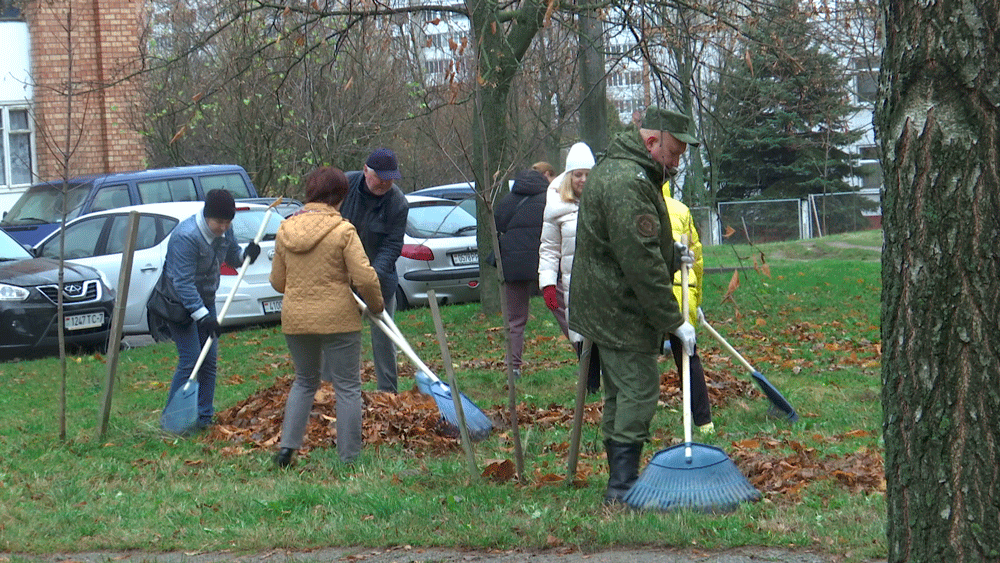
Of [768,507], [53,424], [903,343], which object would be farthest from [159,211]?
[903,343]

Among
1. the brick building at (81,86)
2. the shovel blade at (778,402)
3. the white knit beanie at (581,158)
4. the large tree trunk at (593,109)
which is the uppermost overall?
the brick building at (81,86)

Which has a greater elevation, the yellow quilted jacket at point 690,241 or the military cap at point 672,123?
the military cap at point 672,123

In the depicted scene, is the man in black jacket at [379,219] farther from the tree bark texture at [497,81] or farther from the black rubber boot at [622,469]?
the tree bark texture at [497,81]

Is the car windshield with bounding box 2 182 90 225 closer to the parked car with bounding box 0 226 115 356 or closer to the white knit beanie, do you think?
the parked car with bounding box 0 226 115 356

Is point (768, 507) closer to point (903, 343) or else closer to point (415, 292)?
point (903, 343)

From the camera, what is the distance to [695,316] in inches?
273

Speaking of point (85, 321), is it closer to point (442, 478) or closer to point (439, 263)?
point (439, 263)

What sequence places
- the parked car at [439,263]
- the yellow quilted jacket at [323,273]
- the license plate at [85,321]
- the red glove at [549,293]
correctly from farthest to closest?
the parked car at [439,263], the license plate at [85,321], the red glove at [549,293], the yellow quilted jacket at [323,273]

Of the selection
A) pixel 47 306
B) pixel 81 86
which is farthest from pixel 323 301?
pixel 81 86

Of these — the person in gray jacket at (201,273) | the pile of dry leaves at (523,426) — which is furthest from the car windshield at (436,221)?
the person in gray jacket at (201,273)

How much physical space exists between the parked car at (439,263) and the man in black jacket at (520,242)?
5.42 metres

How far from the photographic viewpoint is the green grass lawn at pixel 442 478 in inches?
197

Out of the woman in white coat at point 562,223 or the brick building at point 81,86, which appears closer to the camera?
the woman in white coat at point 562,223

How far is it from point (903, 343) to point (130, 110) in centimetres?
2350
